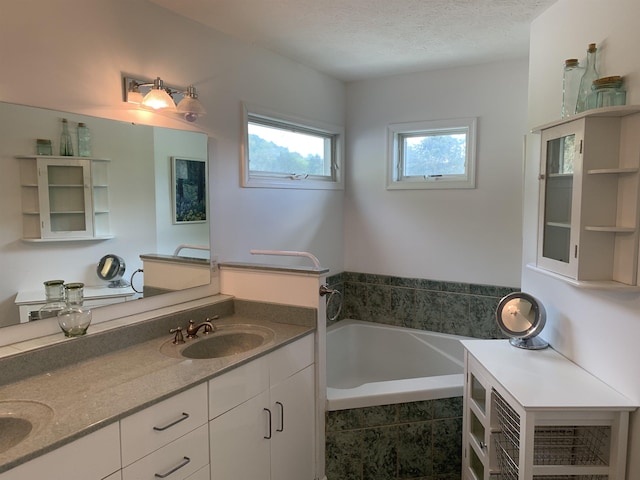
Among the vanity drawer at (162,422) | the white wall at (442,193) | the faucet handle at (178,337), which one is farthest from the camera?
the white wall at (442,193)

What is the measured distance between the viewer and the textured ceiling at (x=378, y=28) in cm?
216

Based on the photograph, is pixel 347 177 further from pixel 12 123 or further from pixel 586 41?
pixel 12 123

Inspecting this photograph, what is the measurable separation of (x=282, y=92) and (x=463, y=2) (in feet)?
4.16

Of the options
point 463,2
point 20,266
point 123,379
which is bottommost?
point 123,379

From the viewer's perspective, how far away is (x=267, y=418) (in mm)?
1883

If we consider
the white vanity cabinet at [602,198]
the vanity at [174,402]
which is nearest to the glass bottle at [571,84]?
the white vanity cabinet at [602,198]

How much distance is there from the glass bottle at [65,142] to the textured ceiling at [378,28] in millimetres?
786

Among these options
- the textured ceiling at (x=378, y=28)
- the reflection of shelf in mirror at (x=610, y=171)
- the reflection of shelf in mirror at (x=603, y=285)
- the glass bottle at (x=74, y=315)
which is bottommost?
the glass bottle at (x=74, y=315)

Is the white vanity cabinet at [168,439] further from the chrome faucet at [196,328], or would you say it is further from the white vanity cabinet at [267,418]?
the chrome faucet at [196,328]

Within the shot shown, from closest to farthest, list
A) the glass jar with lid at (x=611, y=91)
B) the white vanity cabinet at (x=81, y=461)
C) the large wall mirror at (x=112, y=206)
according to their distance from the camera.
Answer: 1. the white vanity cabinet at (x=81, y=461)
2. the large wall mirror at (x=112, y=206)
3. the glass jar with lid at (x=611, y=91)

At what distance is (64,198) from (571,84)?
2.12 meters

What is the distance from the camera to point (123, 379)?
1505mm

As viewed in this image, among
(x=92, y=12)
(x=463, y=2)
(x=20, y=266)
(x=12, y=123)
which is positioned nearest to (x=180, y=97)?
(x=92, y=12)

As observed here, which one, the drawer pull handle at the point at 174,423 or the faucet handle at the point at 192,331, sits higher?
the faucet handle at the point at 192,331
